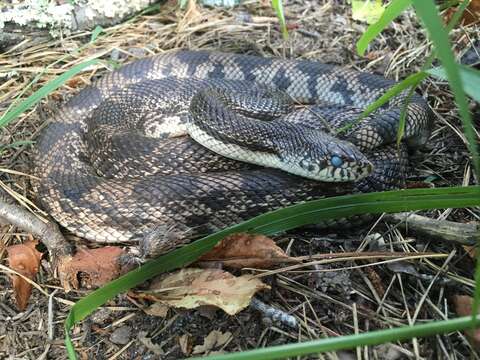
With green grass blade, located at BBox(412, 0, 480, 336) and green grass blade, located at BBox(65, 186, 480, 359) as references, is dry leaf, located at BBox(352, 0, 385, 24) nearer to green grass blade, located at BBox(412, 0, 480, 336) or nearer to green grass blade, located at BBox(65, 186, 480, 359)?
green grass blade, located at BBox(65, 186, 480, 359)

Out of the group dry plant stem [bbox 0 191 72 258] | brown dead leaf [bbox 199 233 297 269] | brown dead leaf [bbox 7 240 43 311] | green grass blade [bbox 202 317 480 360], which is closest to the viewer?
green grass blade [bbox 202 317 480 360]

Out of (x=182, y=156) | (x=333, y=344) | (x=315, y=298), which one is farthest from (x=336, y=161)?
(x=333, y=344)

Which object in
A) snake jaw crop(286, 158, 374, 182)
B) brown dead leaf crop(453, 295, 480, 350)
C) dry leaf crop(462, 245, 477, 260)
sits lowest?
brown dead leaf crop(453, 295, 480, 350)

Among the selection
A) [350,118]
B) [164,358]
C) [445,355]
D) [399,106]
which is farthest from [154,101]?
[445,355]

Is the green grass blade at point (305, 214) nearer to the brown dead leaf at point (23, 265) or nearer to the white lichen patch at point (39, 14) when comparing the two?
the brown dead leaf at point (23, 265)

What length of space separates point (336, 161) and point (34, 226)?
6.74 ft

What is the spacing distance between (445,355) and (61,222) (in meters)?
2.52

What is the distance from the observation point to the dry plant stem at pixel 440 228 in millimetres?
2799

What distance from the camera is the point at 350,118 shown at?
12.7 ft

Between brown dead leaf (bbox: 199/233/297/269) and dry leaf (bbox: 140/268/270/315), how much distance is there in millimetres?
124

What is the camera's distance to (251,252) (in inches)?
109

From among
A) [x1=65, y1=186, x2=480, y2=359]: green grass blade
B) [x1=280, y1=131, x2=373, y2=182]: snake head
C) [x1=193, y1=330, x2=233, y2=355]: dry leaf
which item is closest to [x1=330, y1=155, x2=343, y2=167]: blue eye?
[x1=280, y1=131, x2=373, y2=182]: snake head

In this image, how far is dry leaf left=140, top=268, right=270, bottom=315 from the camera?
249 centimetres

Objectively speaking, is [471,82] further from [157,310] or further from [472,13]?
[472,13]
